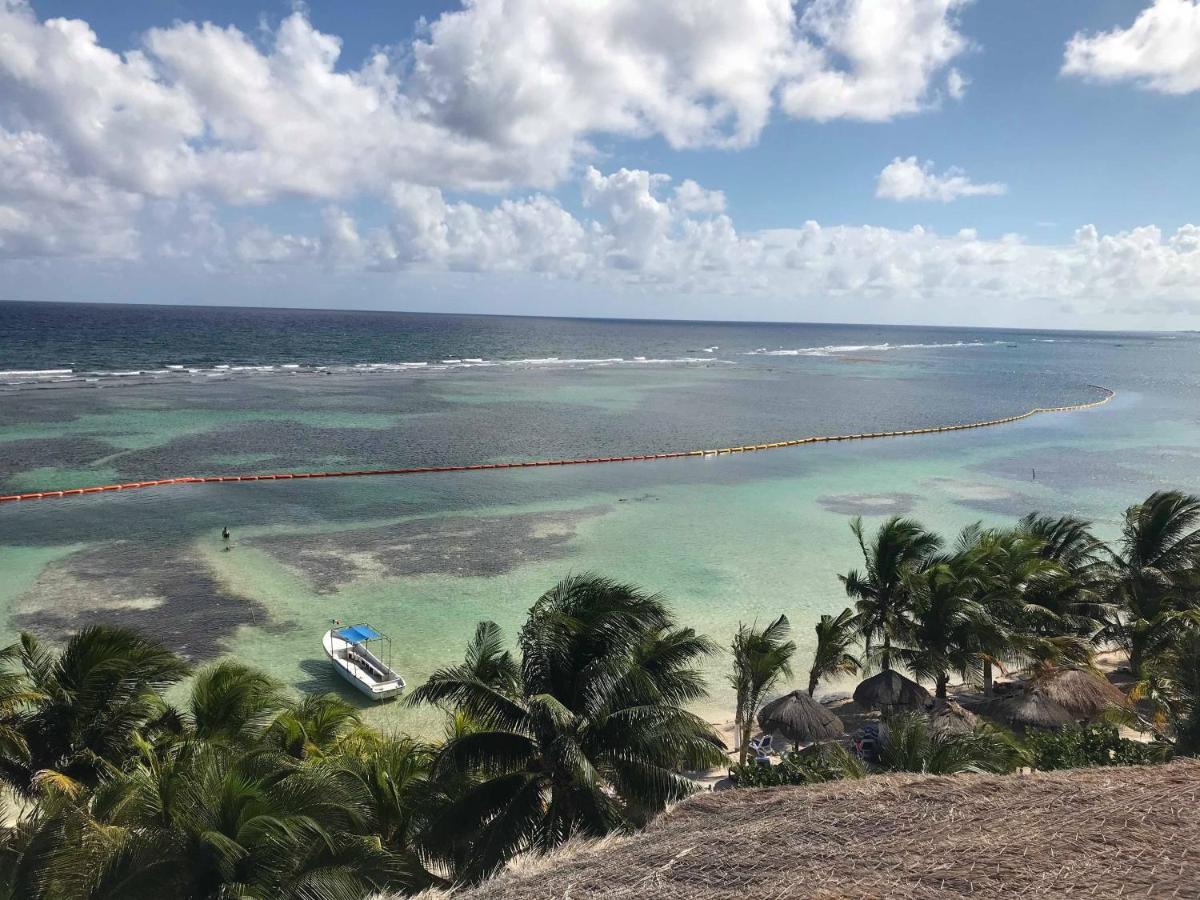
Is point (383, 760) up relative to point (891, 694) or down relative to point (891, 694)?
up

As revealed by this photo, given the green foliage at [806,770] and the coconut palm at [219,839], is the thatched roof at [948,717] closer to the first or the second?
the green foliage at [806,770]

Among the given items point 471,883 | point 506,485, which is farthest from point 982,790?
point 506,485

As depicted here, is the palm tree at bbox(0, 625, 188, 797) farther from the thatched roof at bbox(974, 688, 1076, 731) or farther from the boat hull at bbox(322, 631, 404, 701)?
the thatched roof at bbox(974, 688, 1076, 731)

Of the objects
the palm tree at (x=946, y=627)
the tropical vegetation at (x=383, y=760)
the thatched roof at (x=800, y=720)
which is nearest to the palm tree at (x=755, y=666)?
the thatched roof at (x=800, y=720)

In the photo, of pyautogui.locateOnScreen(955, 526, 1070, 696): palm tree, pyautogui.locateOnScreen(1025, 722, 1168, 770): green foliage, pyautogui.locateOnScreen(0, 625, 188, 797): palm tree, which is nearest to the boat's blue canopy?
pyautogui.locateOnScreen(0, 625, 188, 797): palm tree

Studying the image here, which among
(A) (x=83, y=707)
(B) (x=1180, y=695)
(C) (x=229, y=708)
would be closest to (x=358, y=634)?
(C) (x=229, y=708)

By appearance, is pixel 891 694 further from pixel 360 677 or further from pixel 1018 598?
pixel 360 677
